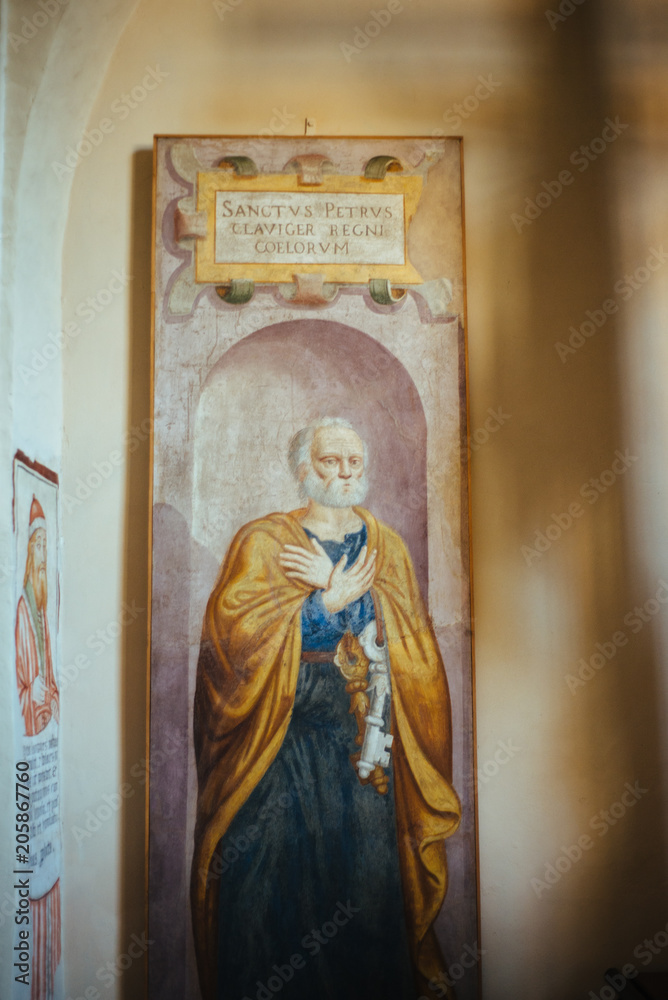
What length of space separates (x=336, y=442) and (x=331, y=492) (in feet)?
0.69

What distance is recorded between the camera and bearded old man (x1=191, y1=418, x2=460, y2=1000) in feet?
11.6

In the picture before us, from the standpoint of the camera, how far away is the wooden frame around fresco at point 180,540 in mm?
3521

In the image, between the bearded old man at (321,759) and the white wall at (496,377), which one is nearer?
the bearded old man at (321,759)

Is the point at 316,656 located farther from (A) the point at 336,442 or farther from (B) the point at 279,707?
(A) the point at 336,442

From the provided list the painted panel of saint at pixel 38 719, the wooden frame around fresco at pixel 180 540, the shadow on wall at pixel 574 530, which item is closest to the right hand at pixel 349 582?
the wooden frame around fresco at pixel 180 540

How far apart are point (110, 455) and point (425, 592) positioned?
1433mm

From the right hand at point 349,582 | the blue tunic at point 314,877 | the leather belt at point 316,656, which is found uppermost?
the right hand at point 349,582

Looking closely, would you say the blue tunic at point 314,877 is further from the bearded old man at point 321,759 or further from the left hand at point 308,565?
the left hand at point 308,565

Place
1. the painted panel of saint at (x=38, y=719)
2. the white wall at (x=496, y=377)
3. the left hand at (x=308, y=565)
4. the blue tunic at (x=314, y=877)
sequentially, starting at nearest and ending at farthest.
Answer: the painted panel of saint at (x=38, y=719) < the blue tunic at (x=314, y=877) < the white wall at (x=496, y=377) < the left hand at (x=308, y=565)

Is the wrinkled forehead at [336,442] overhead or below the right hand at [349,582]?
overhead

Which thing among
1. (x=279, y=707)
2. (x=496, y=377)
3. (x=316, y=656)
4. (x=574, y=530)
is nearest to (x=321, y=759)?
(x=279, y=707)

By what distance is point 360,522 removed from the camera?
3.78 m

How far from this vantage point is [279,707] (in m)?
3.66

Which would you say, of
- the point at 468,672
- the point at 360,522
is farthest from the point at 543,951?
the point at 360,522
